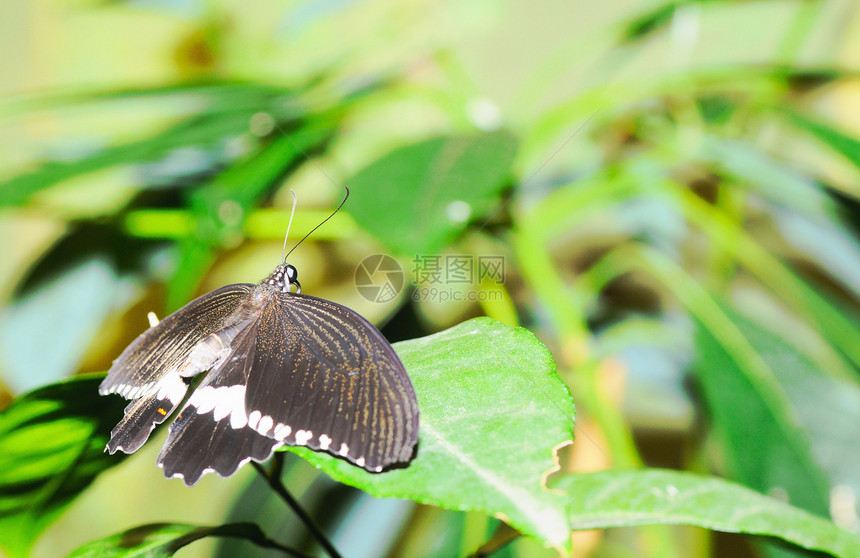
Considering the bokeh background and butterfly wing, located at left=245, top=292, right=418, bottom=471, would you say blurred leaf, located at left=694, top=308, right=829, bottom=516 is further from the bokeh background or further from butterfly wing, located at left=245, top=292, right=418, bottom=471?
butterfly wing, located at left=245, top=292, right=418, bottom=471

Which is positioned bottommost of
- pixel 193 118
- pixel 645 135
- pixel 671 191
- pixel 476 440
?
pixel 476 440

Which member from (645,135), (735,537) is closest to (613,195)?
(645,135)

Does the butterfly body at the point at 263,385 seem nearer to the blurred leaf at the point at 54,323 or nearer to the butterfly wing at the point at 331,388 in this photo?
the butterfly wing at the point at 331,388

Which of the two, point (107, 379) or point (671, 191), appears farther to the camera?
point (671, 191)

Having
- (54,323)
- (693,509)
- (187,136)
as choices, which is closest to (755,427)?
(693,509)

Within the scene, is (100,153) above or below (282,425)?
above

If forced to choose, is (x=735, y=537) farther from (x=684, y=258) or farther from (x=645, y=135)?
(x=645, y=135)
